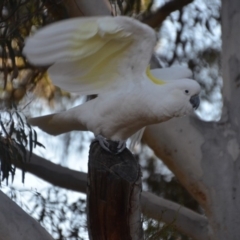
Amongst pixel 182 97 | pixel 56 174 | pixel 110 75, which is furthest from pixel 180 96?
pixel 56 174

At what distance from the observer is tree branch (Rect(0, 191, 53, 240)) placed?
3.45m

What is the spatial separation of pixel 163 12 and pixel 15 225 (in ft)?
7.48

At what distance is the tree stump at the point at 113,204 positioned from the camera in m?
2.63

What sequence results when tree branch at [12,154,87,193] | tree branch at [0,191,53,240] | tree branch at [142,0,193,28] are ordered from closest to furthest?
tree branch at [0,191,53,240]
tree branch at [12,154,87,193]
tree branch at [142,0,193,28]

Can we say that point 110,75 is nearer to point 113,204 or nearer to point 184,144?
point 113,204

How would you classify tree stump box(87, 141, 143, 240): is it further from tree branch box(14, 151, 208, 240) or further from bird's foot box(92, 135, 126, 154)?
tree branch box(14, 151, 208, 240)

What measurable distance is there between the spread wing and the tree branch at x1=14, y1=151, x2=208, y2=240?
1361mm

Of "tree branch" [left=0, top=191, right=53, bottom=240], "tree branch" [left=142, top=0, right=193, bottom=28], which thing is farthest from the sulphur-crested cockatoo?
"tree branch" [left=142, top=0, right=193, bottom=28]

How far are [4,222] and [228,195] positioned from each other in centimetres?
145

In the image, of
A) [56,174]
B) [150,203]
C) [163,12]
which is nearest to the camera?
[150,203]

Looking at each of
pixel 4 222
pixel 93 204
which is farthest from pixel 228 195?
pixel 93 204

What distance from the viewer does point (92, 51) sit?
2.95 m

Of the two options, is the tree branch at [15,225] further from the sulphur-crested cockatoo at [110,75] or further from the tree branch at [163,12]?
the tree branch at [163,12]

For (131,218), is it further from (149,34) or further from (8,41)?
(8,41)
